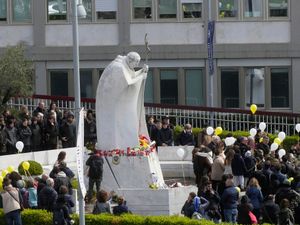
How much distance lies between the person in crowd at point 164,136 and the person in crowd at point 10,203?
11.2 metres

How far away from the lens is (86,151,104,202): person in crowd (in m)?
39.9

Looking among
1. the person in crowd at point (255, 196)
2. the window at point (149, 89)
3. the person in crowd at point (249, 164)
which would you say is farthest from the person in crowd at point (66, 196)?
the window at point (149, 89)

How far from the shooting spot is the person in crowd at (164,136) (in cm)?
4697

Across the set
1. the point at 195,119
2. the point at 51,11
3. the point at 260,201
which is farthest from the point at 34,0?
the point at 260,201

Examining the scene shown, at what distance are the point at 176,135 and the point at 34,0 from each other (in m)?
14.9

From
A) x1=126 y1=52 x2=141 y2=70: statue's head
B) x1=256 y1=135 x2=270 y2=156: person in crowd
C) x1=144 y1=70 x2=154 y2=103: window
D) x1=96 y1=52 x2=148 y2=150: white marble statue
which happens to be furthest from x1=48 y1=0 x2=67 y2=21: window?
x1=126 y1=52 x2=141 y2=70: statue's head

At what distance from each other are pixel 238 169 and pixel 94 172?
3596 millimetres

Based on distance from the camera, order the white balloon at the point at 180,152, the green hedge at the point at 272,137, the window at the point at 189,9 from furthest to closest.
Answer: the window at the point at 189,9 → the green hedge at the point at 272,137 → the white balloon at the point at 180,152

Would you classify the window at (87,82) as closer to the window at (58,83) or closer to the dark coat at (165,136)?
the window at (58,83)

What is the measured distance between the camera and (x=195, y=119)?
54.7m

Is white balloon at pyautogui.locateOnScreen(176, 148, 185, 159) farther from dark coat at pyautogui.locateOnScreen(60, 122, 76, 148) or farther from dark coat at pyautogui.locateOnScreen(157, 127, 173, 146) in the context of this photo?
dark coat at pyautogui.locateOnScreen(60, 122, 76, 148)

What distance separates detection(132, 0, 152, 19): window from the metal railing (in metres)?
7.91

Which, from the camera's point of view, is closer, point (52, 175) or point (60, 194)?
point (60, 194)

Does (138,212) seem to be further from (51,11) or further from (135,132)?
(51,11)
